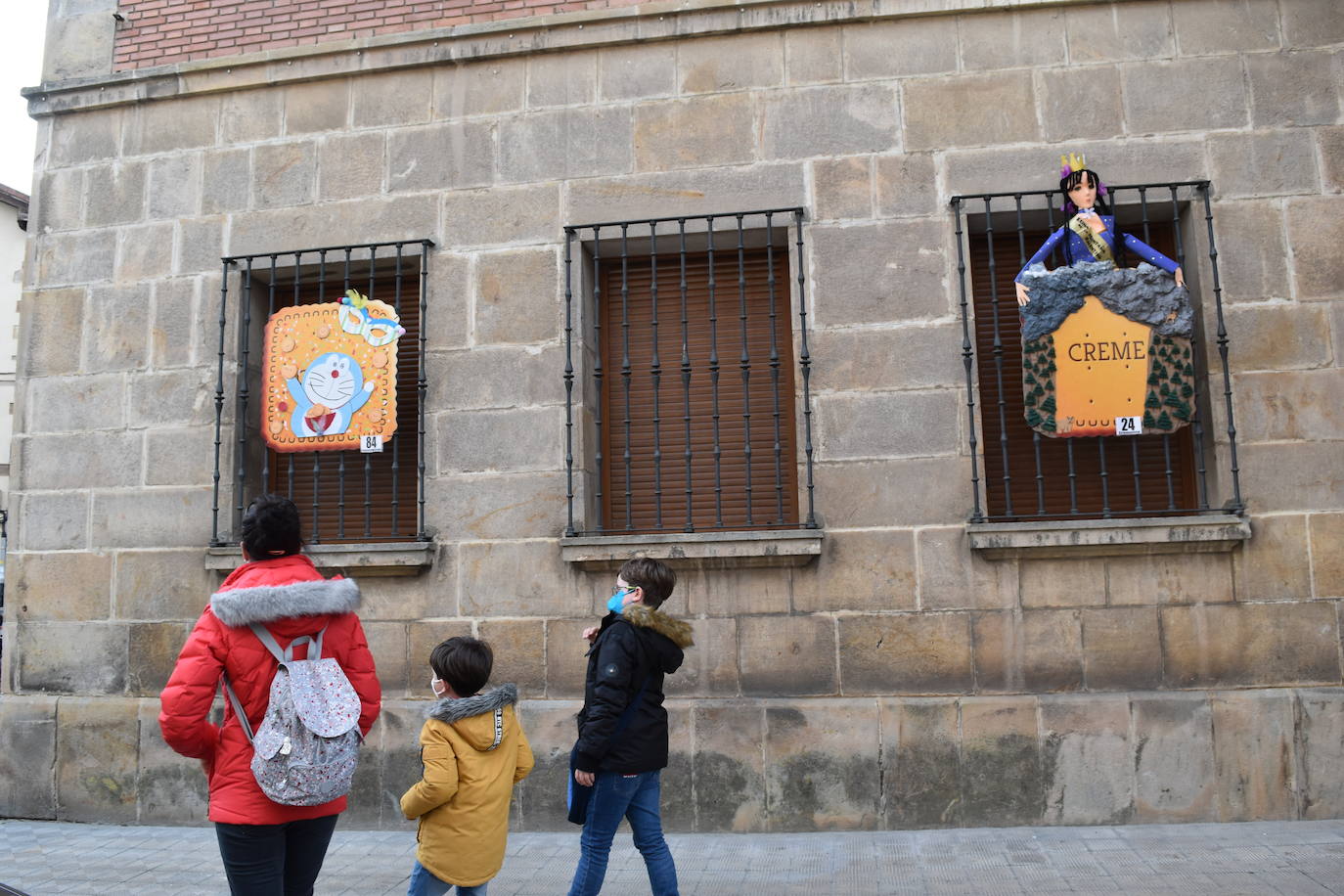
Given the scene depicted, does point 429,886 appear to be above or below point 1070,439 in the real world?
below

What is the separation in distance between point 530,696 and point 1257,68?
224 inches

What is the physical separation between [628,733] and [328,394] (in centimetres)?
359

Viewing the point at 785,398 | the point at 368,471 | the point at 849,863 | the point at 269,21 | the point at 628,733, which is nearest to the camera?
the point at 628,733

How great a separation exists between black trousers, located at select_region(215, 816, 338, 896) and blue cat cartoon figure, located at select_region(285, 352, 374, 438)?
→ 3.65m

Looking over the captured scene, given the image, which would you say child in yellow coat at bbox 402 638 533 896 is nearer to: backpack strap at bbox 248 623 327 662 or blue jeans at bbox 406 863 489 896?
blue jeans at bbox 406 863 489 896

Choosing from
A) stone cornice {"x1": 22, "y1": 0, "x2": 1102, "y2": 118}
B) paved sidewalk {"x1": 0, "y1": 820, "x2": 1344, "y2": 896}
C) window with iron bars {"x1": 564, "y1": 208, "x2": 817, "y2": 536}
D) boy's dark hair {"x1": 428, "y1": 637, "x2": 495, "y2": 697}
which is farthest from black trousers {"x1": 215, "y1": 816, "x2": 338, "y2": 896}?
stone cornice {"x1": 22, "y1": 0, "x2": 1102, "y2": 118}

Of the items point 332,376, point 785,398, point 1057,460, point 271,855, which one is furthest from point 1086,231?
point 271,855

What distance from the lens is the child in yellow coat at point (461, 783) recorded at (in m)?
3.57

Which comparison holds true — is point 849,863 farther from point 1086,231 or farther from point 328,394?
point 328,394

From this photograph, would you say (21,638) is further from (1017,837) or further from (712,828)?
(1017,837)

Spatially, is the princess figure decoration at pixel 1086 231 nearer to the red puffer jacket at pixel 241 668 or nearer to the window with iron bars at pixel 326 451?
the window with iron bars at pixel 326 451

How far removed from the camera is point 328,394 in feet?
22.0

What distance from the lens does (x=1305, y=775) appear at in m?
5.55

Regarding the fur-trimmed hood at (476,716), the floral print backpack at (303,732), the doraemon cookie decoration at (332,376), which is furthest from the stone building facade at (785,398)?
the floral print backpack at (303,732)
